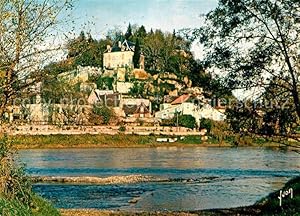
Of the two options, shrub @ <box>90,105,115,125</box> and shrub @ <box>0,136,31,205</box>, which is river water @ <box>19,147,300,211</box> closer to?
shrub @ <box>0,136,31,205</box>

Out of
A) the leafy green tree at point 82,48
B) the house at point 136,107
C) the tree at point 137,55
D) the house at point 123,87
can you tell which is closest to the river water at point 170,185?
the leafy green tree at point 82,48

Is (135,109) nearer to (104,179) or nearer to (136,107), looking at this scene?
(136,107)

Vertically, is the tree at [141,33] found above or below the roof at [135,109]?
above

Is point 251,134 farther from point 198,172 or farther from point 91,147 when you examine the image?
point 91,147

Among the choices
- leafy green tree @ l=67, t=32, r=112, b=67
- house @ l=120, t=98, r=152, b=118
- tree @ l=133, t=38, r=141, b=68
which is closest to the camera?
leafy green tree @ l=67, t=32, r=112, b=67

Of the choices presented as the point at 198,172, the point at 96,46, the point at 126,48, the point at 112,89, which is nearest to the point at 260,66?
the point at 96,46

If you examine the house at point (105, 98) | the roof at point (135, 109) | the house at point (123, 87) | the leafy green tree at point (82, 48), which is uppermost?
the house at point (123, 87)

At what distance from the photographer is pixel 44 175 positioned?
47.6 metres

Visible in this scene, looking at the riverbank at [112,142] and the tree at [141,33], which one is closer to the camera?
the riverbank at [112,142]

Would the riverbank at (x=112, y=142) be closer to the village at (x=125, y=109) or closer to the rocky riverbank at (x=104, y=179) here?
the village at (x=125, y=109)

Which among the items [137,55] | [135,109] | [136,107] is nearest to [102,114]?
[135,109]

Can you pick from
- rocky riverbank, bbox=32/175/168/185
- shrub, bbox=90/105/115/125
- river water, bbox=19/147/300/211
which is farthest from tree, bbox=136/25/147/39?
rocky riverbank, bbox=32/175/168/185

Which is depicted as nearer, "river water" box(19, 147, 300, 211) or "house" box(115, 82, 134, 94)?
"river water" box(19, 147, 300, 211)

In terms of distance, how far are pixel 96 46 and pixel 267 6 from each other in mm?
5743
